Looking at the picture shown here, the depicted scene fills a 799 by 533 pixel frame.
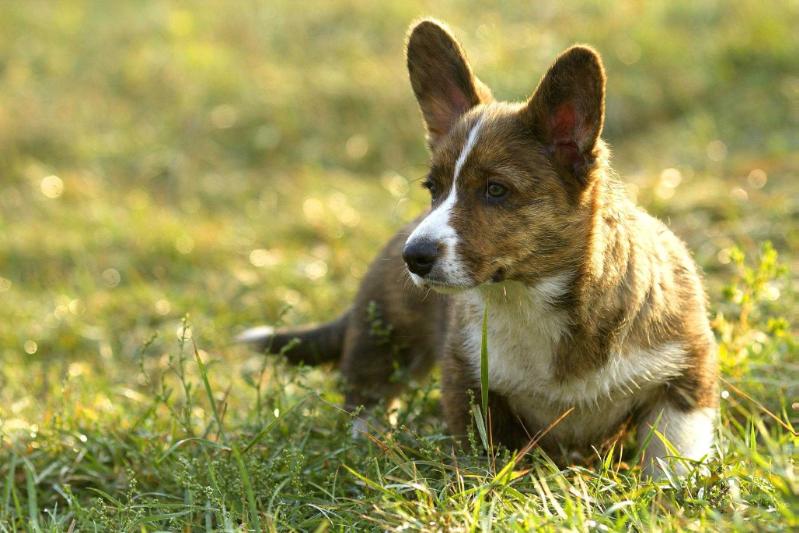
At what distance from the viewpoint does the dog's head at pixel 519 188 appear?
3408 millimetres

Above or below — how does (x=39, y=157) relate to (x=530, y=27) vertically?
below

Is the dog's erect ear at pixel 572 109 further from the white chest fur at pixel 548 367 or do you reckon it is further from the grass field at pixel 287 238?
the grass field at pixel 287 238

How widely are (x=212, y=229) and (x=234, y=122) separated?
87.1 inches

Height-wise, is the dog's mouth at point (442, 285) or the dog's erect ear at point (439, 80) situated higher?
the dog's erect ear at point (439, 80)

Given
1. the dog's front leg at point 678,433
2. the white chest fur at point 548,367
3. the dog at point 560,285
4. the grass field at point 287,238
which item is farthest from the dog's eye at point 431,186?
the dog's front leg at point 678,433

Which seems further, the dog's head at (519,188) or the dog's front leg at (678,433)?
the dog's front leg at (678,433)

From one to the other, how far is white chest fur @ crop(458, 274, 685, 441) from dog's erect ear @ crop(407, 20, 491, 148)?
74 cm

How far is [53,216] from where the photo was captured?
8.21 meters

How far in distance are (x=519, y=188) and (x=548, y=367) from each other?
64cm

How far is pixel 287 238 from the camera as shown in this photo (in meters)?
7.56

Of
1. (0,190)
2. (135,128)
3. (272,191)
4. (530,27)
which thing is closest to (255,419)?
(272,191)

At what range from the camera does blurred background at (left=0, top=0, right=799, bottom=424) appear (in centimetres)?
624

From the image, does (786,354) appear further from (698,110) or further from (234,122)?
(234,122)

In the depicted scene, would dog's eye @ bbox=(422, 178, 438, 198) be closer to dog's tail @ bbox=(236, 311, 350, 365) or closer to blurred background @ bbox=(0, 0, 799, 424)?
dog's tail @ bbox=(236, 311, 350, 365)
